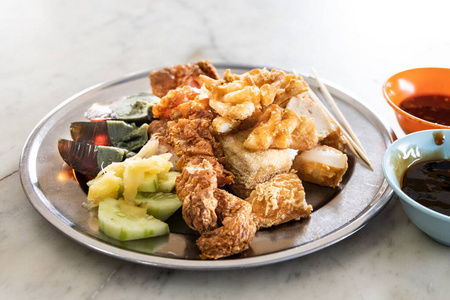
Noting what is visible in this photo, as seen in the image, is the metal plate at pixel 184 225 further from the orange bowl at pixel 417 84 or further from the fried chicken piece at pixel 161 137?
the fried chicken piece at pixel 161 137

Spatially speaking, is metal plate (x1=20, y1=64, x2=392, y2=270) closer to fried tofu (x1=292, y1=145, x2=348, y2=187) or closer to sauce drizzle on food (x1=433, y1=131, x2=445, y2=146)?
fried tofu (x1=292, y1=145, x2=348, y2=187)

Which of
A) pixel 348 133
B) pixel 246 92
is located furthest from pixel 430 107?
pixel 246 92

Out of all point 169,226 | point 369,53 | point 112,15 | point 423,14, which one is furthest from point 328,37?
point 169,226

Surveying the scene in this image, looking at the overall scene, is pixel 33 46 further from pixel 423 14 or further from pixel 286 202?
pixel 423 14

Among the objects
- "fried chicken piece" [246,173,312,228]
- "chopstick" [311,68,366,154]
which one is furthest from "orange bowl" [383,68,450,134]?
"fried chicken piece" [246,173,312,228]

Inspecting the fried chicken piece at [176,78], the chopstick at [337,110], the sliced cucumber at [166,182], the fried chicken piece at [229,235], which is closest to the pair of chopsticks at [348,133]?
the chopstick at [337,110]

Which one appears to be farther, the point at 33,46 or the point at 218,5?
the point at 218,5

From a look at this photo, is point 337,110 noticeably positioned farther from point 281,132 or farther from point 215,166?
point 215,166
